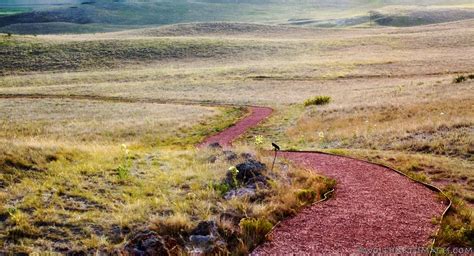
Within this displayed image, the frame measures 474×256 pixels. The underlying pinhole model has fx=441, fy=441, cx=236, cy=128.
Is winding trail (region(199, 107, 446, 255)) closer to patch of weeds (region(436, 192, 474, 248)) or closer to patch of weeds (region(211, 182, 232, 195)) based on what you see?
patch of weeds (region(436, 192, 474, 248))

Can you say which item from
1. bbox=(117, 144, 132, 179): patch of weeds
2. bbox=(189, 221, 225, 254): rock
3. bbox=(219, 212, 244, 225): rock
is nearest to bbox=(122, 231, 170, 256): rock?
bbox=(189, 221, 225, 254): rock

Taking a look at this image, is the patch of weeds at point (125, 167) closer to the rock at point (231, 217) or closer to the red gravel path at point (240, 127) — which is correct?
the rock at point (231, 217)

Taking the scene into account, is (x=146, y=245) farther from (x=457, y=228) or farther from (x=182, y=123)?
(x=182, y=123)

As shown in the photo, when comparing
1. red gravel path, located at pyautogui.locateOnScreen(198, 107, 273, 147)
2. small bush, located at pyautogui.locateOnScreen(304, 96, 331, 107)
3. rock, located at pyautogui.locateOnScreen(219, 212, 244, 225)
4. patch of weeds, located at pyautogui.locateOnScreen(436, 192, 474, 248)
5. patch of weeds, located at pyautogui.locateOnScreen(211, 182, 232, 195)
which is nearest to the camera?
patch of weeds, located at pyautogui.locateOnScreen(436, 192, 474, 248)

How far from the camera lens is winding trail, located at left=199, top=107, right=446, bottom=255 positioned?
9930 millimetres

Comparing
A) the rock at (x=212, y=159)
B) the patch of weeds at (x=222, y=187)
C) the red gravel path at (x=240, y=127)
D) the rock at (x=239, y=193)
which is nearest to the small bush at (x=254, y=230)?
the rock at (x=239, y=193)

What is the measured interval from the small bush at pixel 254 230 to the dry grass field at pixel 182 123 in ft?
1.14

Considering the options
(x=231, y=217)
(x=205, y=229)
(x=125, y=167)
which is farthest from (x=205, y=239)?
(x=125, y=167)

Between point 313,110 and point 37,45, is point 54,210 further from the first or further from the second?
point 37,45

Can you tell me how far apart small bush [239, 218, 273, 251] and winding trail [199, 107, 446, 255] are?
0.62ft

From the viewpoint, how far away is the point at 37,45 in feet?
281

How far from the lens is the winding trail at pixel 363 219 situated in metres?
9.93

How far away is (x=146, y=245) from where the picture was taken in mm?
9867

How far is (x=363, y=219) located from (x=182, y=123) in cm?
2279
